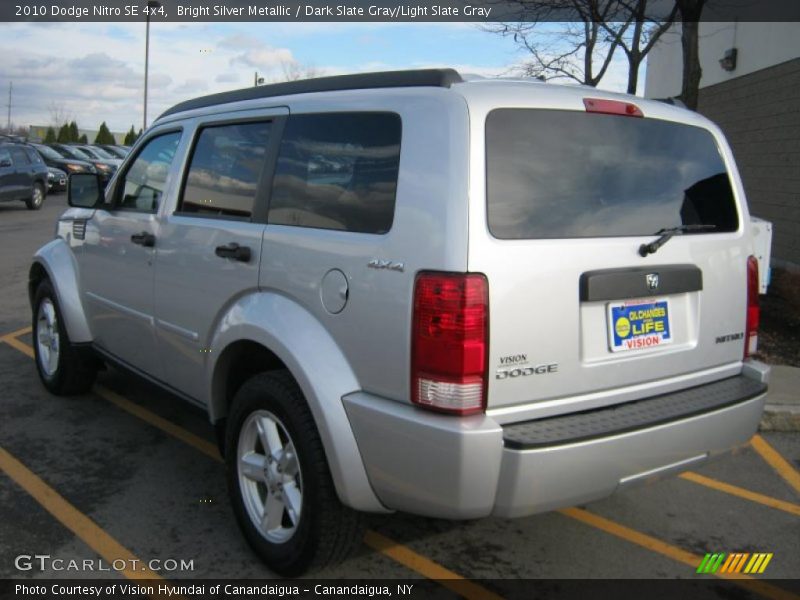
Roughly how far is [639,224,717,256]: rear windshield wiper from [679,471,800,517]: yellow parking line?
1494 millimetres

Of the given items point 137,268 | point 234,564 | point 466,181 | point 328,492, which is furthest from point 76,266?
point 466,181

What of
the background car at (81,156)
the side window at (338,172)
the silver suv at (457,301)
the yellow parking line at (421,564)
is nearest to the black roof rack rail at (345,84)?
the silver suv at (457,301)

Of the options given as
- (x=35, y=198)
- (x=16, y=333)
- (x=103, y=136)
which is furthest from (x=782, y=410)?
(x=103, y=136)

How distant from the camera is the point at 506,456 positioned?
2.51m

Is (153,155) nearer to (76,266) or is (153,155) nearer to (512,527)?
(76,266)

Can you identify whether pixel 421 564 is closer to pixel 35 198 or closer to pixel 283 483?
pixel 283 483

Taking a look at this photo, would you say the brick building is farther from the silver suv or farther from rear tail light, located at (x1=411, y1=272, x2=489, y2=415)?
rear tail light, located at (x1=411, y1=272, x2=489, y2=415)

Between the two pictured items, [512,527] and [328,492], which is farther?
[512,527]

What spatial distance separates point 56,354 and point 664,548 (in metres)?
4.13

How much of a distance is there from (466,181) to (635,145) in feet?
3.01

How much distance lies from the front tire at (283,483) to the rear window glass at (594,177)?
1.09 metres

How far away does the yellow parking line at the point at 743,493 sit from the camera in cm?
405

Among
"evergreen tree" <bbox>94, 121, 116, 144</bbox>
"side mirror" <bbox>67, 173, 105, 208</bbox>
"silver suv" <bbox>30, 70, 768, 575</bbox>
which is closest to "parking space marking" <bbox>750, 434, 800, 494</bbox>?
"silver suv" <bbox>30, 70, 768, 575</bbox>

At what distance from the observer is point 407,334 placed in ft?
8.48
